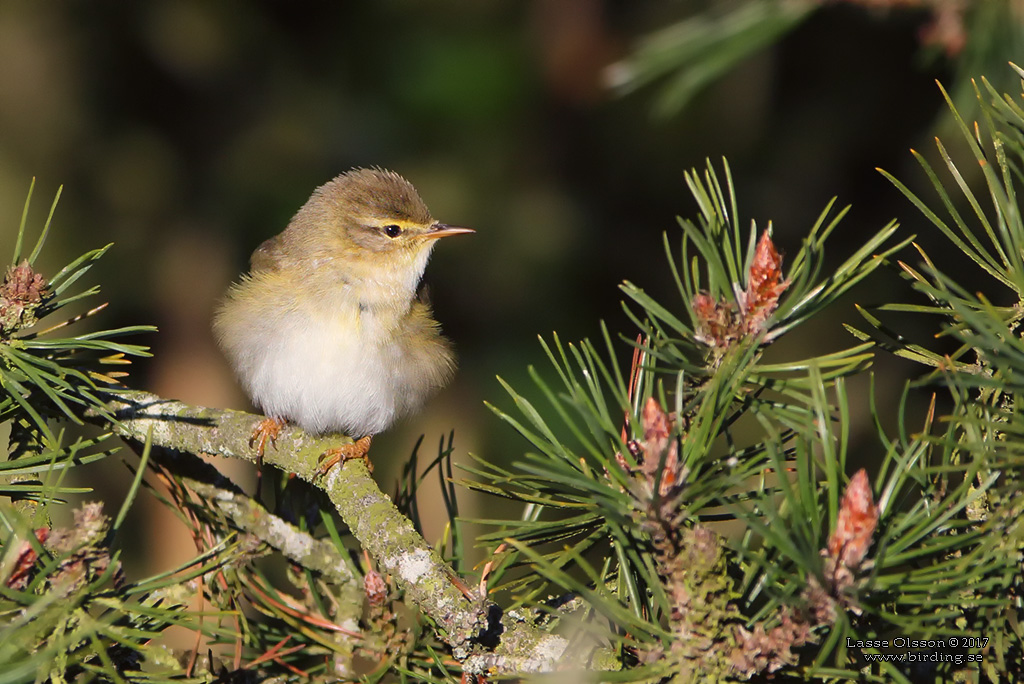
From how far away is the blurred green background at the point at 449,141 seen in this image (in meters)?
5.31

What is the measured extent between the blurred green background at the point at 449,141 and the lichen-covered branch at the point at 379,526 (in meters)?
2.81

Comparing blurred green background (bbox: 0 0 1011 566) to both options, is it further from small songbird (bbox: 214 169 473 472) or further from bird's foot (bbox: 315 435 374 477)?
bird's foot (bbox: 315 435 374 477)

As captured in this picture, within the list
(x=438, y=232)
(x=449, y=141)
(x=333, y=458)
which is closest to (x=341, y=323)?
(x=438, y=232)

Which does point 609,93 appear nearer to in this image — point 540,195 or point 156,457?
point 540,195

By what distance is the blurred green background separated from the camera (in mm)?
5309

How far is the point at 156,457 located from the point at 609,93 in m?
3.93

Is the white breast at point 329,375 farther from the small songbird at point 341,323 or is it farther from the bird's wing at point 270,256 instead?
the bird's wing at point 270,256

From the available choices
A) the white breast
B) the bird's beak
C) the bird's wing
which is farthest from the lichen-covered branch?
the bird's beak

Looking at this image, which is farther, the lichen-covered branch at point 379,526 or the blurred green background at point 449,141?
the blurred green background at point 449,141

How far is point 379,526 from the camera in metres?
2.05

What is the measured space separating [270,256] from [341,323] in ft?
1.82

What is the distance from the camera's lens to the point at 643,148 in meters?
5.72

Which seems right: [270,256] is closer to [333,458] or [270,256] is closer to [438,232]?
[438,232]

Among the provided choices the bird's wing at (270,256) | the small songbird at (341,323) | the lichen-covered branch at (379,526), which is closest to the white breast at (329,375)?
the small songbird at (341,323)
